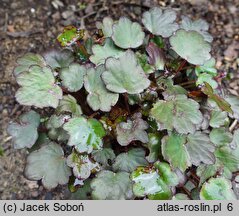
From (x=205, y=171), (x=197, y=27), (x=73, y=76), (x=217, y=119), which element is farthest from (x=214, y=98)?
(x=73, y=76)

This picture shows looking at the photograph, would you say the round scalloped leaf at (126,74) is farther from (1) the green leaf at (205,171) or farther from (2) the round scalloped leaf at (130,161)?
(1) the green leaf at (205,171)

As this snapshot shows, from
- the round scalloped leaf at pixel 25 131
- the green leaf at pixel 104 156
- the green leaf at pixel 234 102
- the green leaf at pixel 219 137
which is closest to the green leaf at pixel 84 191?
the green leaf at pixel 104 156

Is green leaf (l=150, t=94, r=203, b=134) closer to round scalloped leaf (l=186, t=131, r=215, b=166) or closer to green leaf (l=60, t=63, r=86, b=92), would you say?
round scalloped leaf (l=186, t=131, r=215, b=166)

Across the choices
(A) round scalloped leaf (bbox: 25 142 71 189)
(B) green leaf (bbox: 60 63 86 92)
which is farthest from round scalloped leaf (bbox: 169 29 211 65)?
(A) round scalloped leaf (bbox: 25 142 71 189)

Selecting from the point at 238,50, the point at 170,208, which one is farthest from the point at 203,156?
the point at 238,50

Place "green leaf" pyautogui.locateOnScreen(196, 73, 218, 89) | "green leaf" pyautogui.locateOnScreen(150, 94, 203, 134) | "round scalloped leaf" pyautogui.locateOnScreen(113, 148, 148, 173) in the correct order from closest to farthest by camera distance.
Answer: "green leaf" pyautogui.locateOnScreen(150, 94, 203, 134) → "round scalloped leaf" pyautogui.locateOnScreen(113, 148, 148, 173) → "green leaf" pyautogui.locateOnScreen(196, 73, 218, 89)

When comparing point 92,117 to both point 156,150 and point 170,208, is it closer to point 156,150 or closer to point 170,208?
point 156,150

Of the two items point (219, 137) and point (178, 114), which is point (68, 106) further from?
point (219, 137)
